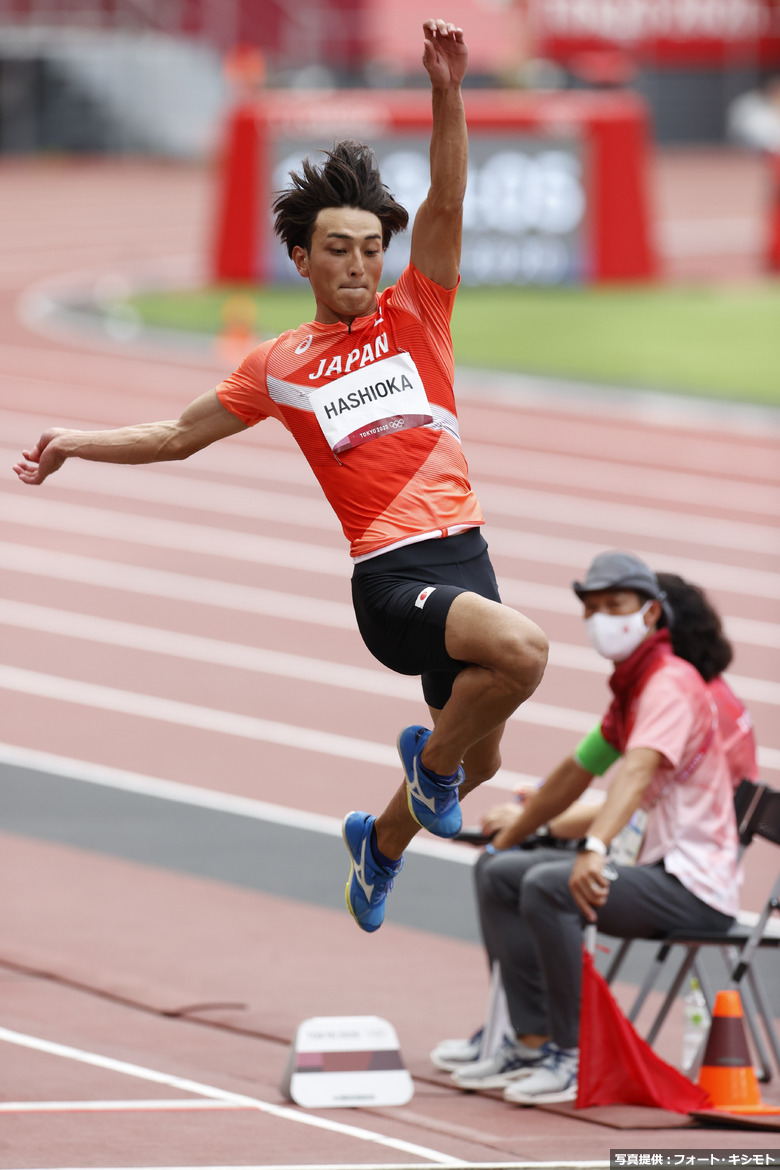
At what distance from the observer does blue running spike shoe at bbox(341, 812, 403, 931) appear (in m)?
4.83

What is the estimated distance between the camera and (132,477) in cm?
1652

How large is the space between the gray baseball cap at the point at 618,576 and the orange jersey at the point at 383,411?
1345 mm

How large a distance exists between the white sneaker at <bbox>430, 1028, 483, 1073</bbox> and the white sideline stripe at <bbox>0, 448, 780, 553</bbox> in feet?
27.3

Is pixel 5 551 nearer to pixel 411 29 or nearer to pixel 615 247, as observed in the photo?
pixel 615 247

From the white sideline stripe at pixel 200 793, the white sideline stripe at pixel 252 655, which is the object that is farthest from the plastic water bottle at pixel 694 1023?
the white sideline stripe at pixel 252 655

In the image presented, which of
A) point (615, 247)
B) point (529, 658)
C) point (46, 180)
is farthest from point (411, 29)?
point (529, 658)

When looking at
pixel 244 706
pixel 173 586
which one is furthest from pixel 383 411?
pixel 173 586

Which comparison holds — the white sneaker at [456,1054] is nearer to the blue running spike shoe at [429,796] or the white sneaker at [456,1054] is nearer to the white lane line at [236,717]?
the blue running spike shoe at [429,796]

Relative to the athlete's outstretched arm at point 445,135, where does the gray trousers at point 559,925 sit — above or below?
below

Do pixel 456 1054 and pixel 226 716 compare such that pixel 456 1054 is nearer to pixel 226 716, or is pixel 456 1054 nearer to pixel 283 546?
pixel 226 716

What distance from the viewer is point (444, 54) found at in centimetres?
441

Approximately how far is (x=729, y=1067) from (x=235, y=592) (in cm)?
787

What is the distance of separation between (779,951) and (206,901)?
94.6 inches

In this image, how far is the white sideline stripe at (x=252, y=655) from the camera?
436 inches
